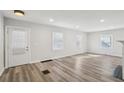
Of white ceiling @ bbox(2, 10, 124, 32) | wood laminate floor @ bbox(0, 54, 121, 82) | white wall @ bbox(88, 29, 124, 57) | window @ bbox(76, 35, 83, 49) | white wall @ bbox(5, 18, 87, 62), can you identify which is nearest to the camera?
wood laminate floor @ bbox(0, 54, 121, 82)

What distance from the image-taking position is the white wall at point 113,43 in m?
6.67

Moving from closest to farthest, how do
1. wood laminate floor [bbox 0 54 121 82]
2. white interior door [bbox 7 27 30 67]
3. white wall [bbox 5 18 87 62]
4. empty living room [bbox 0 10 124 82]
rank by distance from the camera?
wood laminate floor [bbox 0 54 121 82], empty living room [bbox 0 10 124 82], white interior door [bbox 7 27 30 67], white wall [bbox 5 18 87 62]

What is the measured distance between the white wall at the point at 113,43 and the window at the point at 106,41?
291 millimetres

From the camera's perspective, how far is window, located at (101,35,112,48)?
7355 mm

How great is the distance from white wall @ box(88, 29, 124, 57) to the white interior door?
255 inches

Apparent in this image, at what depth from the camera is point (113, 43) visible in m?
7.10

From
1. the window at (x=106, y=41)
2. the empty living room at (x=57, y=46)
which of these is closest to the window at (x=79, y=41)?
the empty living room at (x=57, y=46)

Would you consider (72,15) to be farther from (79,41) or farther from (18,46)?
(79,41)

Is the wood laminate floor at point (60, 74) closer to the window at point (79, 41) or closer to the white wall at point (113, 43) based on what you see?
the white wall at point (113, 43)

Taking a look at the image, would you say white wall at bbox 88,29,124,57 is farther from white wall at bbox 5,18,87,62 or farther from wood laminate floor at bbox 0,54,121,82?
wood laminate floor at bbox 0,54,121,82

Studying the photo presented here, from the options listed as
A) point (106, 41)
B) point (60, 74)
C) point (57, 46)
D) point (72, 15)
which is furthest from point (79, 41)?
point (60, 74)

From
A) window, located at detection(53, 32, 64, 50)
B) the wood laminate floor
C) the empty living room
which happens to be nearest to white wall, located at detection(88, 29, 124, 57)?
the empty living room

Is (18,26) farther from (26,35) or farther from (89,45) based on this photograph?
(89,45)

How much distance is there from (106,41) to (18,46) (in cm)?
741
